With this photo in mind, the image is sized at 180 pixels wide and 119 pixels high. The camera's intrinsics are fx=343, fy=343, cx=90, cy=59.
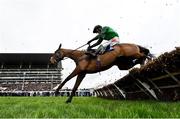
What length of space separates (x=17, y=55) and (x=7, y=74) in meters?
5.91

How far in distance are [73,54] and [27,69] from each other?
87303 millimetres

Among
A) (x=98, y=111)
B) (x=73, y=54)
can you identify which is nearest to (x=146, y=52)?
(x=73, y=54)

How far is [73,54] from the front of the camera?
36.7 ft

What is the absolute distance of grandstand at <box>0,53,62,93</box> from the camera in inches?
3590

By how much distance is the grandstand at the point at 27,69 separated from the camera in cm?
9119

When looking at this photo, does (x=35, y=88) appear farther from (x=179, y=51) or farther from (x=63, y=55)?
(x=179, y=51)

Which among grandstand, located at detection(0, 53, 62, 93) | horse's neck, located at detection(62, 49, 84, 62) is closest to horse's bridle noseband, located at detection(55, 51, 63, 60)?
horse's neck, located at detection(62, 49, 84, 62)

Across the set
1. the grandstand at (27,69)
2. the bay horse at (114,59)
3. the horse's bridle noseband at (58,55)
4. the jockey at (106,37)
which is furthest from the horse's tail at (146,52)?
the grandstand at (27,69)

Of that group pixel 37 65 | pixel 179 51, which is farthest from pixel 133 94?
pixel 37 65

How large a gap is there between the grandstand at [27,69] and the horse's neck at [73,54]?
74.7 m

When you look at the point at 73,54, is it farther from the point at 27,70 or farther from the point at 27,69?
the point at 27,69

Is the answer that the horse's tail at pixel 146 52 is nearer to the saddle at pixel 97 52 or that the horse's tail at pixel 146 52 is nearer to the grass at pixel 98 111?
the saddle at pixel 97 52

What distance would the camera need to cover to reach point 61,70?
310 ft

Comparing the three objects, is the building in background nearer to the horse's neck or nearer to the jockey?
the horse's neck
